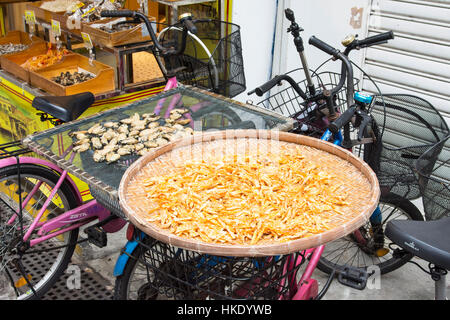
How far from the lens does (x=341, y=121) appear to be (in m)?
3.05

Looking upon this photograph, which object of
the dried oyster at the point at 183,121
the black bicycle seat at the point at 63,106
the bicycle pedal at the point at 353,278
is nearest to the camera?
the bicycle pedal at the point at 353,278

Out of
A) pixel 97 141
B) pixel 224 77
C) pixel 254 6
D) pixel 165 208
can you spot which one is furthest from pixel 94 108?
pixel 165 208

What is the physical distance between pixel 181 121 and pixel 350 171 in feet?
4.75

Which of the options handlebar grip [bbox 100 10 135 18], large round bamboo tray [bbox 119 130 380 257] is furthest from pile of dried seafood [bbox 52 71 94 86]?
large round bamboo tray [bbox 119 130 380 257]

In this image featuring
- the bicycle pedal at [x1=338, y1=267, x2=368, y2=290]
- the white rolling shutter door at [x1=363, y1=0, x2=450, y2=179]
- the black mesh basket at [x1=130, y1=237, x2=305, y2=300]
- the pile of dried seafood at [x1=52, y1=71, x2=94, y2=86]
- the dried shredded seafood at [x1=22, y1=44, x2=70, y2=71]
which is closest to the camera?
the black mesh basket at [x1=130, y1=237, x2=305, y2=300]

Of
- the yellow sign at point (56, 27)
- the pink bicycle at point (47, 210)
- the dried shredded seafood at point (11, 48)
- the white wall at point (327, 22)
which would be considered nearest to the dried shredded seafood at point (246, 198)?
the pink bicycle at point (47, 210)

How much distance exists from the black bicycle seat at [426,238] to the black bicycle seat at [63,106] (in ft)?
7.58

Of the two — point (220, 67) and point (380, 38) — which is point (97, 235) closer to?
point (220, 67)

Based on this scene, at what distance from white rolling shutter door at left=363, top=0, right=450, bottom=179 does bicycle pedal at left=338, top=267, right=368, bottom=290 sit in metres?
2.52

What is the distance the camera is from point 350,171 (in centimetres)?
288

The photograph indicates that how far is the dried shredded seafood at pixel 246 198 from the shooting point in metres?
2.38

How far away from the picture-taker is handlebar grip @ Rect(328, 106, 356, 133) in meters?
2.99

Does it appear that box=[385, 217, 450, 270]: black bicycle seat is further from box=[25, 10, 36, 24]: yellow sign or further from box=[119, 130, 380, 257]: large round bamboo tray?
box=[25, 10, 36, 24]: yellow sign

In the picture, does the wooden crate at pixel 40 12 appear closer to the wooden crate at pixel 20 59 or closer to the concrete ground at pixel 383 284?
the wooden crate at pixel 20 59
